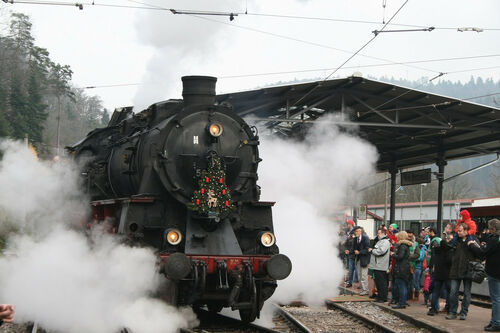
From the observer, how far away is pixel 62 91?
161 ft

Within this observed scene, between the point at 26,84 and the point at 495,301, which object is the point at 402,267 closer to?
the point at 495,301

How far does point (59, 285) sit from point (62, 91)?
42594mm

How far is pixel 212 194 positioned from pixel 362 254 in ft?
19.8

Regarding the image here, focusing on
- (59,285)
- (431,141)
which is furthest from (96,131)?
(431,141)

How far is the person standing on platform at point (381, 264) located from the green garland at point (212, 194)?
14.3 ft

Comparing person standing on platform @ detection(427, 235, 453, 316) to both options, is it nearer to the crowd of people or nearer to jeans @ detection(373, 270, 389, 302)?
the crowd of people

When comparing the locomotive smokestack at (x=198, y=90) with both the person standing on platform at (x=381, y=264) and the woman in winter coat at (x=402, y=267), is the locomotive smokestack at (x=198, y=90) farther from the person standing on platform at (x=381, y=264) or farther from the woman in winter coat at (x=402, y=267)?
the person standing on platform at (x=381, y=264)

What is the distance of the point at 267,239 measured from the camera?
8.71 meters

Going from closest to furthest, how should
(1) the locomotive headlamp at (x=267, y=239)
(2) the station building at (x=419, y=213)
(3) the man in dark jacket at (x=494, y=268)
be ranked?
(3) the man in dark jacket at (x=494, y=268) < (1) the locomotive headlamp at (x=267, y=239) < (2) the station building at (x=419, y=213)

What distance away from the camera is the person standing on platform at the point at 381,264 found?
11742mm

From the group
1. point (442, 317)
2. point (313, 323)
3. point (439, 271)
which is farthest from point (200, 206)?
point (442, 317)

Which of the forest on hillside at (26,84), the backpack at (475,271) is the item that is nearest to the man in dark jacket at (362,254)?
the backpack at (475,271)

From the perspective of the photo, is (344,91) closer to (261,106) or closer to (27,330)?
(261,106)

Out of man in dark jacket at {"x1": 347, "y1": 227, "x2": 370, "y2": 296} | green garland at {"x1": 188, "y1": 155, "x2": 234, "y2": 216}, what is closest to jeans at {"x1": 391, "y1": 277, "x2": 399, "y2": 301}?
man in dark jacket at {"x1": 347, "y1": 227, "x2": 370, "y2": 296}
